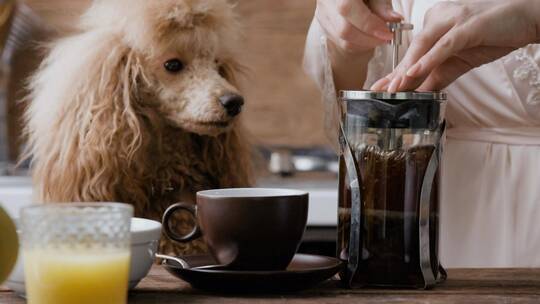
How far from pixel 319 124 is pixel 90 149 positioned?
4.12 feet

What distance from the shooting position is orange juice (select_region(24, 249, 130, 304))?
1.95ft

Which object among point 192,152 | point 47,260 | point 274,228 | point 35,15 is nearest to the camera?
point 47,260

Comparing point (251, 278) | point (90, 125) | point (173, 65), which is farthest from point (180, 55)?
point (251, 278)

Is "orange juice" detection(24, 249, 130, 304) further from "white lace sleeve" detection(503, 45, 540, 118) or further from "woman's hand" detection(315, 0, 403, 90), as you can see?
"white lace sleeve" detection(503, 45, 540, 118)

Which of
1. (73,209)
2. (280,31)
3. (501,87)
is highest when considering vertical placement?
(280,31)

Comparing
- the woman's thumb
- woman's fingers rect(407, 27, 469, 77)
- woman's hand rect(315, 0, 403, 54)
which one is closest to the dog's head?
woman's hand rect(315, 0, 403, 54)

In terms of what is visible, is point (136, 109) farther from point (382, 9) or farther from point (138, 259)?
point (138, 259)

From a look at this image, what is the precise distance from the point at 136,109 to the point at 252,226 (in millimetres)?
689

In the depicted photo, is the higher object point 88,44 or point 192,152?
point 88,44

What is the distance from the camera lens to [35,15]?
2.41 m

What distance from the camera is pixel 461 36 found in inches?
32.9

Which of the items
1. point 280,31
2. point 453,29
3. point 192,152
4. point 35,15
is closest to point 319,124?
point 280,31

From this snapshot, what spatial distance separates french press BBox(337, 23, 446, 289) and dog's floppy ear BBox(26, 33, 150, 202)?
630mm

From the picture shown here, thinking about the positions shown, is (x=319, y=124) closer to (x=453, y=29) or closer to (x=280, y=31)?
(x=280, y=31)
